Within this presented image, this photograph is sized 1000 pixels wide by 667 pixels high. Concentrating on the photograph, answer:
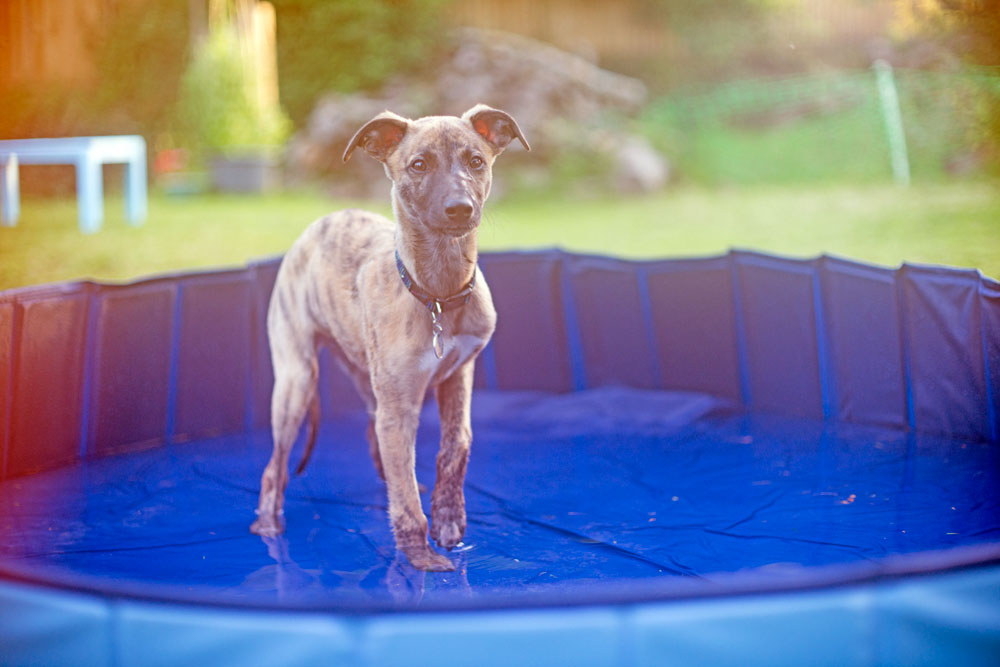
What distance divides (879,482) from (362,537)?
7.29 ft

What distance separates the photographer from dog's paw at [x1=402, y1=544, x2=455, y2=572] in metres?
3.66

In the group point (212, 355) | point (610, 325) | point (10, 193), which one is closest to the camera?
point (212, 355)

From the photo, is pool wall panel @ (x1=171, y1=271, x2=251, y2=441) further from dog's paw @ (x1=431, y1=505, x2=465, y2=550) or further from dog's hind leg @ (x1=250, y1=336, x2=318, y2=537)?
dog's paw @ (x1=431, y1=505, x2=465, y2=550)

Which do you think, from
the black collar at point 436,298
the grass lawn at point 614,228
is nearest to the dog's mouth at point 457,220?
the black collar at point 436,298

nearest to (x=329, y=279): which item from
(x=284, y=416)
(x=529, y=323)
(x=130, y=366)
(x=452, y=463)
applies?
(x=284, y=416)

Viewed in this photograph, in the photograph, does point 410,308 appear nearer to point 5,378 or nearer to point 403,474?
point 403,474

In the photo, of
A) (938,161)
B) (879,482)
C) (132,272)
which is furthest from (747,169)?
(879,482)

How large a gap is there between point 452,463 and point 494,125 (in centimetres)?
125

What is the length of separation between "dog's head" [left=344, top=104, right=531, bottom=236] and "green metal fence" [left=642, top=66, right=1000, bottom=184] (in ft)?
28.1

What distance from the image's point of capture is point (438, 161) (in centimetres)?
338

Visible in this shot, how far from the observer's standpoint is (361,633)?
226 cm

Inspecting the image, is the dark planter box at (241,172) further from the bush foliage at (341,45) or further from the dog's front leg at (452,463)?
the dog's front leg at (452,463)

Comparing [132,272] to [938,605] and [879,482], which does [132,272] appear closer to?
[879,482]

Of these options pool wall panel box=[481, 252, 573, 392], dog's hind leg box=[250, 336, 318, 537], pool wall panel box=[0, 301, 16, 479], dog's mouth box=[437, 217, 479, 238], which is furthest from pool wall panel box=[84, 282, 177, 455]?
dog's mouth box=[437, 217, 479, 238]
